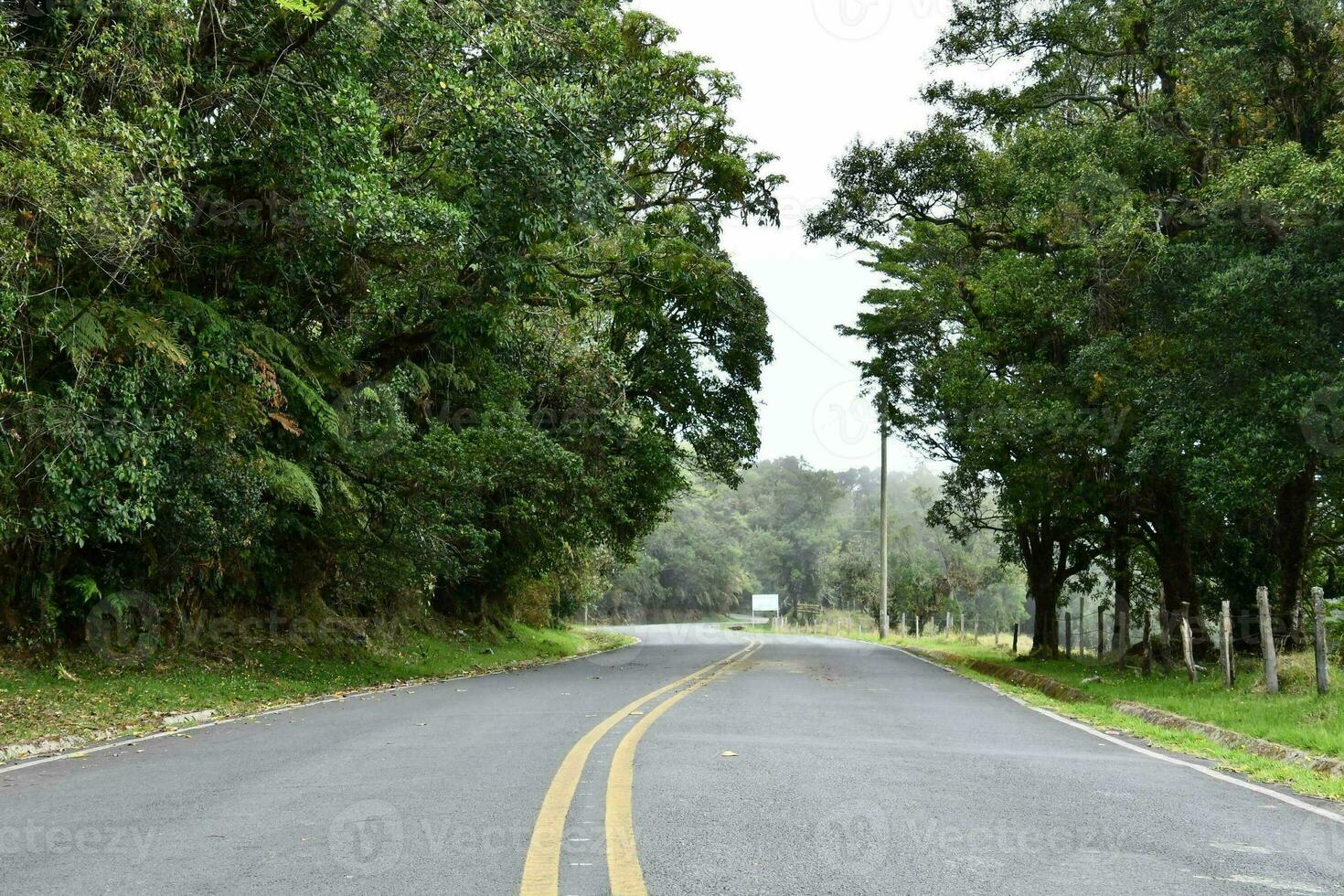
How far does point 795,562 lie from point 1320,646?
91.0 metres

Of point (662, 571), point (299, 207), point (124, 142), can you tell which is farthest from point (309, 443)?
point (662, 571)

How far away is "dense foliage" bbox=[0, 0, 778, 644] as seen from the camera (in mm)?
9602

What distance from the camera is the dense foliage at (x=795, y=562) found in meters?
59.6

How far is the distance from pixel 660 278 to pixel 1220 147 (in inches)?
397

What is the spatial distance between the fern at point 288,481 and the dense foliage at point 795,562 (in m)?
43.7

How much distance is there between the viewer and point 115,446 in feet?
33.5

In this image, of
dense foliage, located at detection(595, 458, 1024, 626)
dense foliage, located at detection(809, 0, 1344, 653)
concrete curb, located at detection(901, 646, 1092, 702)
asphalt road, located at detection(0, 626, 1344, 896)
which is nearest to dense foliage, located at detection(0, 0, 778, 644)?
asphalt road, located at detection(0, 626, 1344, 896)

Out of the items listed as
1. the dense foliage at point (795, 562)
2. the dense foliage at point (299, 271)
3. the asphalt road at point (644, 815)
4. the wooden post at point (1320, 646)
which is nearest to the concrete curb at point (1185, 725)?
the asphalt road at point (644, 815)

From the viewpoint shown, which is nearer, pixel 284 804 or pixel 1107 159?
pixel 284 804

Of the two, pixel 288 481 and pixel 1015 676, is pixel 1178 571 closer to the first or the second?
pixel 1015 676

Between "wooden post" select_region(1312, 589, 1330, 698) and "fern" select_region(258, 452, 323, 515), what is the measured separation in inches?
454

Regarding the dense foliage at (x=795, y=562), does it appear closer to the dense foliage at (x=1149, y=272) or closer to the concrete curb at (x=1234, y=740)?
the dense foliage at (x=1149, y=272)

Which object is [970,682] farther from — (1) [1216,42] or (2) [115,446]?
(2) [115,446]

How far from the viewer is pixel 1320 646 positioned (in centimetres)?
1109
